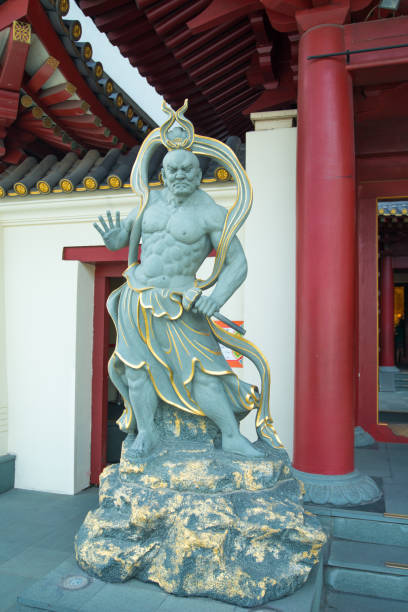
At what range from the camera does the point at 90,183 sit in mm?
4891

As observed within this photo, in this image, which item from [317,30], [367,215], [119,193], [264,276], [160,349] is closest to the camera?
[160,349]

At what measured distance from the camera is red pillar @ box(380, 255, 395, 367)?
42.5ft

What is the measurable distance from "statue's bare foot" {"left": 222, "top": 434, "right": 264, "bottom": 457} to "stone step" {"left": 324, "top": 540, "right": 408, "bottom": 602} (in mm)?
906

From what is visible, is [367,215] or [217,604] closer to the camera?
[217,604]

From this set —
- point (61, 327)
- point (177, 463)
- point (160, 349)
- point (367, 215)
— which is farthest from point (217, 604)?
point (367, 215)

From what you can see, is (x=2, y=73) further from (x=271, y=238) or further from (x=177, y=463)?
(x=177, y=463)

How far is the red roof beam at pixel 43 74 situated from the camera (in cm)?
470

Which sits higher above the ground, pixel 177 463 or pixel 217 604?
pixel 177 463

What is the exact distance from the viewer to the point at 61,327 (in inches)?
208

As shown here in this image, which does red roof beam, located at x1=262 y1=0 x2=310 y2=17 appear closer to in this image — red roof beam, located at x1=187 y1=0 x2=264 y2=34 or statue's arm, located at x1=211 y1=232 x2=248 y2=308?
red roof beam, located at x1=187 y1=0 x2=264 y2=34

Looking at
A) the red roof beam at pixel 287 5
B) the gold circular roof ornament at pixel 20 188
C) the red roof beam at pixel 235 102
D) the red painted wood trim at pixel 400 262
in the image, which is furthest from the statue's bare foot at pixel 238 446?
the red painted wood trim at pixel 400 262

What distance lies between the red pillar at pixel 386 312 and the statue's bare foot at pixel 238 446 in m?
11.1

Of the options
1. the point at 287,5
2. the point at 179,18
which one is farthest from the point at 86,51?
the point at 287,5

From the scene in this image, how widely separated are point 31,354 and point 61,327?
1.57 ft
